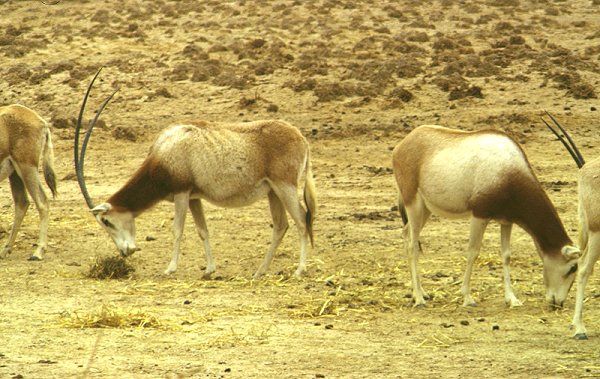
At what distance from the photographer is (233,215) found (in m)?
15.0

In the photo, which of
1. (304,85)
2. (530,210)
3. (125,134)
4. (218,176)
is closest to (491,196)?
(530,210)

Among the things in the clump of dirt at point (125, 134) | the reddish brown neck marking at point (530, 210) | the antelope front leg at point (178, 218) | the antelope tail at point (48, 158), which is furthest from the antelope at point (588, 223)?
the clump of dirt at point (125, 134)

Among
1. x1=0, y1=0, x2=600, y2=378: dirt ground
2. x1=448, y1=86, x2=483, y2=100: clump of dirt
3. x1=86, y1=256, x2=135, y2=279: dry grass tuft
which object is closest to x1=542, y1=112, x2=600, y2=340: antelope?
x1=0, y1=0, x2=600, y2=378: dirt ground

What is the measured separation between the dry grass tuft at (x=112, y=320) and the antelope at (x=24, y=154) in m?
3.59

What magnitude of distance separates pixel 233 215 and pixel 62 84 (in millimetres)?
A: 12020

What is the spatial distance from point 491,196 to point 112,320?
3.42 meters

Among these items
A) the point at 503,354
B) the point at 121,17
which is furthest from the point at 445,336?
the point at 121,17

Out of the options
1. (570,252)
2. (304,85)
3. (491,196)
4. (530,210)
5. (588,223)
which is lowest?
(304,85)

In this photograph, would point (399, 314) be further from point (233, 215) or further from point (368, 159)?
point (368, 159)

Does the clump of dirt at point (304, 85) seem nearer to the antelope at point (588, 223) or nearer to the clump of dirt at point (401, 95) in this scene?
the clump of dirt at point (401, 95)

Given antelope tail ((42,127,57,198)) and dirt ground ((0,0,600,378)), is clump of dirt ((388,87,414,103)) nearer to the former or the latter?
dirt ground ((0,0,600,378))

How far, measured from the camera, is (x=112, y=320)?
912 centimetres

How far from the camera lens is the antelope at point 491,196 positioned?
9625 millimetres

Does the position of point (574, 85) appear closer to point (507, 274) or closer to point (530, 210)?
point (507, 274)
